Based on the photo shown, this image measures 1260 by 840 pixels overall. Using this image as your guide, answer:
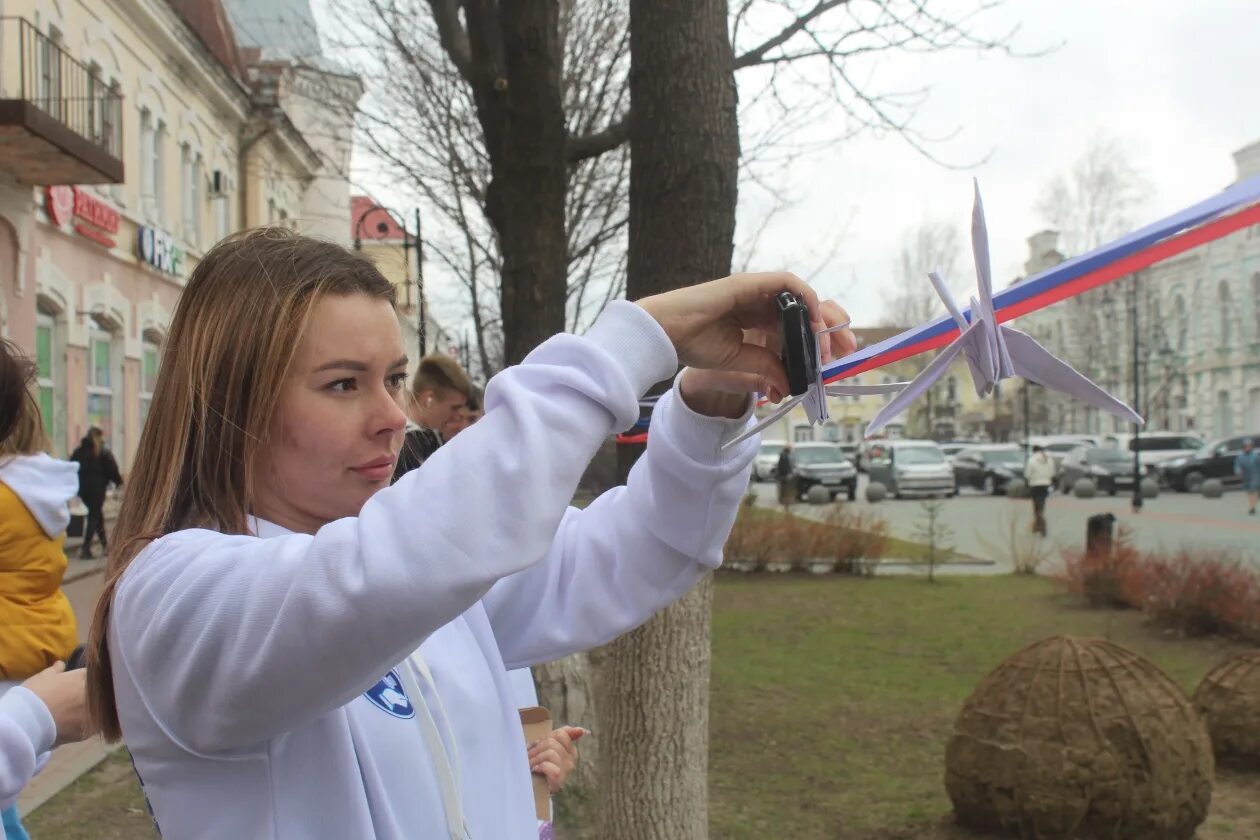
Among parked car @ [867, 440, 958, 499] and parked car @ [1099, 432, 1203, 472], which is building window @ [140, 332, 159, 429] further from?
parked car @ [1099, 432, 1203, 472]

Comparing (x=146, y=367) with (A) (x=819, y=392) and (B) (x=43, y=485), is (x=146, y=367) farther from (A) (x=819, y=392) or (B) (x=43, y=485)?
(A) (x=819, y=392)

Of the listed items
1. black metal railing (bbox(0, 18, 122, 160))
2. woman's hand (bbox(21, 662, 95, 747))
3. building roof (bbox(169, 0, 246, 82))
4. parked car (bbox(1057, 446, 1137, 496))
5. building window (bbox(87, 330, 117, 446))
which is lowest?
parked car (bbox(1057, 446, 1137, 496))

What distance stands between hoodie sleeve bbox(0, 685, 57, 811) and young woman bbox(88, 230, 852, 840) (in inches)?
27.4

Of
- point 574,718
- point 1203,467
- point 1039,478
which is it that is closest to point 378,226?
point 574,718

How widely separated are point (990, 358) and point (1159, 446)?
37.7m

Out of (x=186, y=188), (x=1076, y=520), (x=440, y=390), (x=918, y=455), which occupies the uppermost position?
(x=186, y=188)

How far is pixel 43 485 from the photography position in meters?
2.87

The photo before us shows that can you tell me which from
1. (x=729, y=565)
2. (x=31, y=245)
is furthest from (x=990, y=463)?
(x=31, y=245)

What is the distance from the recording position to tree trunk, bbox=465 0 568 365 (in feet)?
21.8

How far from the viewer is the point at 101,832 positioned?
18.4 feet

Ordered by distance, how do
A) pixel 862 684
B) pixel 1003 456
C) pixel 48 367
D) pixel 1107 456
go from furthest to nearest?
pixel 1003 456
pixel 1107 456
pixel 48 367
pixel 862 684

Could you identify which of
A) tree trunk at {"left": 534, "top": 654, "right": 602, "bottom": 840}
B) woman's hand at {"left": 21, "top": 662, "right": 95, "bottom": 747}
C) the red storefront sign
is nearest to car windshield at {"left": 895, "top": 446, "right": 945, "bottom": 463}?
the red storefront sign

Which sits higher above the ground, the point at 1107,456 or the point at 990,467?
the point at 1107,456

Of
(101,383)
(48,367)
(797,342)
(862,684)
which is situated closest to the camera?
(797,342)
